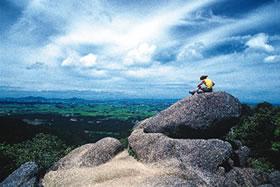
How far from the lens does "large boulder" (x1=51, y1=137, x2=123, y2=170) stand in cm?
2600

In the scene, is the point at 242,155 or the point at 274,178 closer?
the point at 274,178

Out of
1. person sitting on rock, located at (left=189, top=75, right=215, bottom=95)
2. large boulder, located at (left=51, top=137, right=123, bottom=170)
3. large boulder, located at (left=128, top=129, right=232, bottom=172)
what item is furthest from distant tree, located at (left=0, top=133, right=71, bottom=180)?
person sitting on rock, located at (left=189, top=75, right=215, bottom=95)

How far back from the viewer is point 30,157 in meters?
27.3

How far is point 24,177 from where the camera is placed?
22734 millimetres

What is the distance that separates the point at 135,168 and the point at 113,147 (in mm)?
5669

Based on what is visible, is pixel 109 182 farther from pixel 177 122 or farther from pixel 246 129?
pixel 246 129

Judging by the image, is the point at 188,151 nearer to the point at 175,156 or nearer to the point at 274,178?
the point at 175,156

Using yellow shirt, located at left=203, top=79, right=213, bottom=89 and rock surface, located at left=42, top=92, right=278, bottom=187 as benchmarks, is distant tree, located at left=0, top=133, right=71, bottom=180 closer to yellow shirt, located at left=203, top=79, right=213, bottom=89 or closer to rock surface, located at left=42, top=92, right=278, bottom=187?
rock surface, located at left=42, top=92, right=278, bottom=187

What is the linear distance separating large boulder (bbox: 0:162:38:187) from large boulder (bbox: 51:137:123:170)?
9.53 ft

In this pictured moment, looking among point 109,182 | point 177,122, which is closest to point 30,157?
point 109,182

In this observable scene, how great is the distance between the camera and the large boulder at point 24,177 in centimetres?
2231

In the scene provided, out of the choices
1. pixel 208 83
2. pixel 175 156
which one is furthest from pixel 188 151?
pixel 208 83

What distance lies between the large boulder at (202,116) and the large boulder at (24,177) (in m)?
12.5

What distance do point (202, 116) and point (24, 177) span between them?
17.0 m
